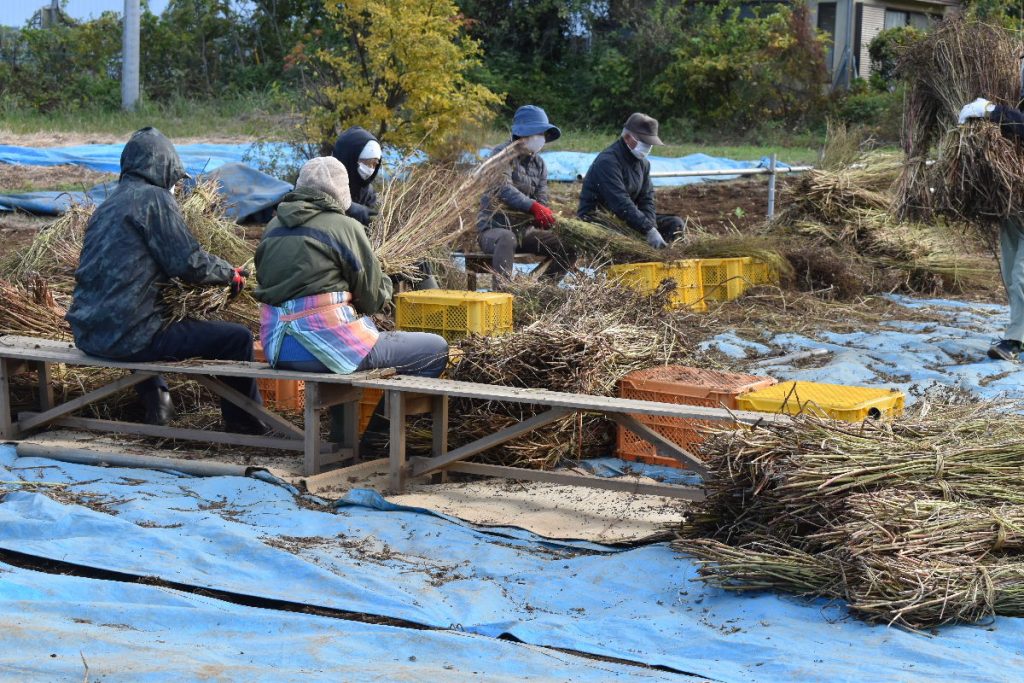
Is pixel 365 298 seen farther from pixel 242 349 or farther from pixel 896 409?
pixel 896 409

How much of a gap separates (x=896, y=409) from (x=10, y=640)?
309 centimetres

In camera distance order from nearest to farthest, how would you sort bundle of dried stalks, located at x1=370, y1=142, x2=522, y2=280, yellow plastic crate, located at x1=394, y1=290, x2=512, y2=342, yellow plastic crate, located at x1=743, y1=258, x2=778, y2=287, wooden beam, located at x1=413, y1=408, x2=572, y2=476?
wooden beam, located at x1=413, y1=408, x2=572, y2=476, yellow plastic crate, located at x1=394, y1=290, x2=512, y2=342, bundle of dried stalks, located at x1=370, y1=142, x2=522, y2=280, yellow plastic crate, located at x1=743, y1=258, x2=778, y2=287

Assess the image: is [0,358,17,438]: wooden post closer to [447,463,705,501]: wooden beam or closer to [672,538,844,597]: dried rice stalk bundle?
[447,463,705,501]: wooden beam

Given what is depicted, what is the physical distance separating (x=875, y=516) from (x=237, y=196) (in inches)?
286

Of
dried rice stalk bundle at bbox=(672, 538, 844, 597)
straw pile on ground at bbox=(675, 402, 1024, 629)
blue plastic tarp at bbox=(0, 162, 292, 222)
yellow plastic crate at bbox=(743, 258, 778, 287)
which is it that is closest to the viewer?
straw pile on ground at bbox=(675, 402, 1024, 629)

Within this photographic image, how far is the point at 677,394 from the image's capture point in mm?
4820

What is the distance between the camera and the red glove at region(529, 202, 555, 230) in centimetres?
759

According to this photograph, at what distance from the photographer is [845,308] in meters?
7.89

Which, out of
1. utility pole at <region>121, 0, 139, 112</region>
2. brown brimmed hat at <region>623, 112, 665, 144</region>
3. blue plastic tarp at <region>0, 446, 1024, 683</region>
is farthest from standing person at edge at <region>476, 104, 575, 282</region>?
utility pole at <region>121, 0, 139, 112</region>

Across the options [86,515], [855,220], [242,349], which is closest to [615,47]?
[855,220]

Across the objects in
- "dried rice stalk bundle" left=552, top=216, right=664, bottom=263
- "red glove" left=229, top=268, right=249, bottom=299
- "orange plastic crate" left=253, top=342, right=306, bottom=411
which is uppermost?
"dried rice stalk bundle" left=552, top=216, right=664, bottom=263

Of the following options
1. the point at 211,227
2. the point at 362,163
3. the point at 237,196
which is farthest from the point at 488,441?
the point at 237,196

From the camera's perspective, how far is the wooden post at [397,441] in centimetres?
466

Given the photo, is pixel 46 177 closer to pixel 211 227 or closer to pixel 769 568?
pixel 211 227
